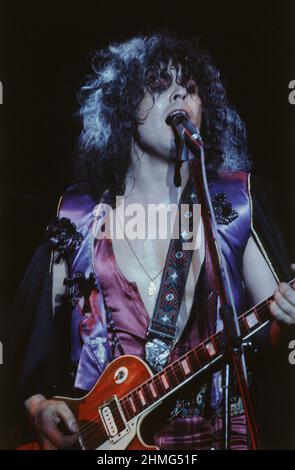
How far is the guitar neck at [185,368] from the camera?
217 cm

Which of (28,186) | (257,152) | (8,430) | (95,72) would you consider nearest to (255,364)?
(257,152)

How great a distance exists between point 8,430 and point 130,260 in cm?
84

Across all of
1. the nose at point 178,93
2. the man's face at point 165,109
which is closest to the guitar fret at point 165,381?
the man's face at point 165,109

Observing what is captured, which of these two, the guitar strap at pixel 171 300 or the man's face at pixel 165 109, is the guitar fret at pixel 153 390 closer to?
the guitar strap at pixel 171 300

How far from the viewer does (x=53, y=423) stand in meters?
2.22

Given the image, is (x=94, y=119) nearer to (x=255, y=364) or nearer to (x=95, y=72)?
Answer: (x=95, y=72)

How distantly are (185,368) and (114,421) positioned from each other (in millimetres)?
328

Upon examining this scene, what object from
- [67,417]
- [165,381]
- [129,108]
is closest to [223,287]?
[165,381]

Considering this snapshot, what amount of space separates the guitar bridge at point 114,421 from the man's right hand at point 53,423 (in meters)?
0.12

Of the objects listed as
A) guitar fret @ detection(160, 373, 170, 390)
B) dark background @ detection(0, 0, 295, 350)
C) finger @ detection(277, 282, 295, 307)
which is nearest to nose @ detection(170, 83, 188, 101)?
dark background @ detection(0, 0, 295, 350)

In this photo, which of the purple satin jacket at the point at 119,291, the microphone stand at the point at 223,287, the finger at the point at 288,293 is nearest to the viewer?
the microphone stand at the point at 223,287

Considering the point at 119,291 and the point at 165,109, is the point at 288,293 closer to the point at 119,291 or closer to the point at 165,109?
the point at 119,291

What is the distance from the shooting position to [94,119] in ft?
7.94

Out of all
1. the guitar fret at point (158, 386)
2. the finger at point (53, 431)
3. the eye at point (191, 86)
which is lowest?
the finger at point (53, 431)
